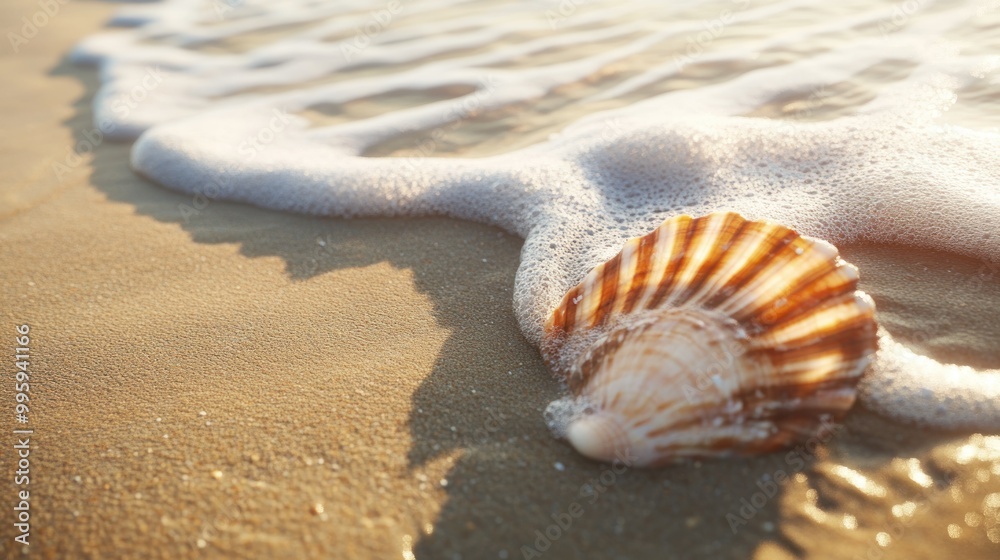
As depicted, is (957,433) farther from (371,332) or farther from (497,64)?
(497,64)

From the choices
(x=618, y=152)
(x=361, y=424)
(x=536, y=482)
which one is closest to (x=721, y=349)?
(x=536, y=482)

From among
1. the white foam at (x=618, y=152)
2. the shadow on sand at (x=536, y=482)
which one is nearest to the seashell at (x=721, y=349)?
the shadow on sand at (x=536, y=482)

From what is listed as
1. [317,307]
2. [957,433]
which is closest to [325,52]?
[317,307]

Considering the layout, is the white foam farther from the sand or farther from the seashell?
the seashell

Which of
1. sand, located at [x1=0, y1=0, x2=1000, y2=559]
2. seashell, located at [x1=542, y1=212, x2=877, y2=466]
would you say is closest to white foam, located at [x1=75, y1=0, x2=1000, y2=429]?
sand, located at [x1=0, y1=0, x2=1000, y2=559]

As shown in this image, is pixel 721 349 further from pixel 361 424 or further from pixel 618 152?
pixel 618 152
